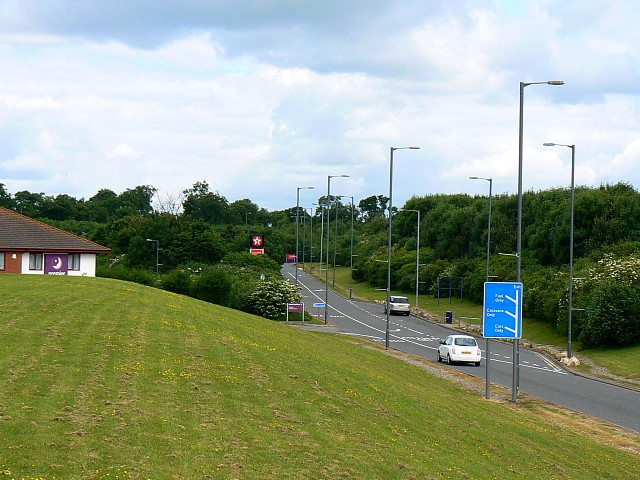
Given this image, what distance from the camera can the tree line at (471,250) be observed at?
5825cm

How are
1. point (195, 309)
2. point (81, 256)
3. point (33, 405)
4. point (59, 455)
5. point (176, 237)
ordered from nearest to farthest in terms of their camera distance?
point (59, 455) → point (33, 405) → point (195, 309) → point (81, 256) → point (176, 237)

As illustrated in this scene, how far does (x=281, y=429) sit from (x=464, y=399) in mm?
13114

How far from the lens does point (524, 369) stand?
142 feet

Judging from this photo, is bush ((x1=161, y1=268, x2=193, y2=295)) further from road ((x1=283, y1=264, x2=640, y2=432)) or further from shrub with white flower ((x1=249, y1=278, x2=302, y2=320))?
road ((x1=283, y1=264, x2=640, y2=432))

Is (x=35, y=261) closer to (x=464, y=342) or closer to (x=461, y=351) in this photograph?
(x=464, y=342)

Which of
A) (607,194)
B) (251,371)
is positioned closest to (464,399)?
(251,371)

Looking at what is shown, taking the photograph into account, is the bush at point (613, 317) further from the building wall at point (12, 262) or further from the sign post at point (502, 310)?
the building wall at point (12, 262)

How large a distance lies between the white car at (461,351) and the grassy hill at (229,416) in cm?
1326

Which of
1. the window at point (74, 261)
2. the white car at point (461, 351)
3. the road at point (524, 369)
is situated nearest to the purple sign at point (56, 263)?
the window at point (74, 261)

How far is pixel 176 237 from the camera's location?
10381cm

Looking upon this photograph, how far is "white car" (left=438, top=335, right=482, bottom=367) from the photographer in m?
42.4

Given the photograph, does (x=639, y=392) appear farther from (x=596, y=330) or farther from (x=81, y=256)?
(x=81, y=256)

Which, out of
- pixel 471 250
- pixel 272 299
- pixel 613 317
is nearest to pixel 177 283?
pixel 272 299

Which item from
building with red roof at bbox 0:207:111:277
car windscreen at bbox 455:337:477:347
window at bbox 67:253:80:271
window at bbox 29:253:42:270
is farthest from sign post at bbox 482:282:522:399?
window at bbox 67:253:80:271
